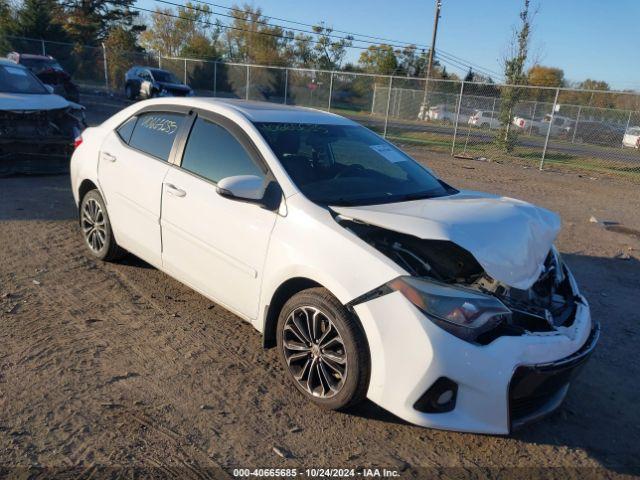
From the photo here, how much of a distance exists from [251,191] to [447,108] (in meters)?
21.1

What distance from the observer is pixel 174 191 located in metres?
3.91

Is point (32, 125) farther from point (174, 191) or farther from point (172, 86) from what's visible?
point (172, 86)

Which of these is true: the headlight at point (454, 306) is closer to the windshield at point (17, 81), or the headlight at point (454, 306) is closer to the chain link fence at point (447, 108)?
the windshield at point (17, 81)

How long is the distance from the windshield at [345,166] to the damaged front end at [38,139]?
562cm

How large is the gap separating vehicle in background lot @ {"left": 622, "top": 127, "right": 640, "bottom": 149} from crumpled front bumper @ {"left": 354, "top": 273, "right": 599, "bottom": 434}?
60.0 ft

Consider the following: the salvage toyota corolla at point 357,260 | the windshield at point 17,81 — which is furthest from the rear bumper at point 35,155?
the salvage toyota corolla at point 357,260

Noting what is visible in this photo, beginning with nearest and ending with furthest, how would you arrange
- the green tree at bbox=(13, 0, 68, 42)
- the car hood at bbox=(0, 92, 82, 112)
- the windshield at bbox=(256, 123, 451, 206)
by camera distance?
the windshield at bbox=(256, 123, 451, 206) < the car hood at bbox=(0, 92, 82, 112) < the green tree at bbox=(13, 0, 68, 42)

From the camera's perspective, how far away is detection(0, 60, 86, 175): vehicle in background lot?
7.57 meters

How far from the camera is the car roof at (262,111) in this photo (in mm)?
3906

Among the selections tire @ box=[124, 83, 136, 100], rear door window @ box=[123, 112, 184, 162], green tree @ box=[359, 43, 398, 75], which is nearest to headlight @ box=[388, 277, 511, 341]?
rear door window @ box=[123, 112, 184, 162]

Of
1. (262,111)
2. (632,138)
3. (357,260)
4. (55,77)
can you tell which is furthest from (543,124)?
(357,260)

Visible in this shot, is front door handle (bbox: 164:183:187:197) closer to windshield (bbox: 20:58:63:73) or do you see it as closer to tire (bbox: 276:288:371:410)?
tire (bbox: 276:288:371:410)

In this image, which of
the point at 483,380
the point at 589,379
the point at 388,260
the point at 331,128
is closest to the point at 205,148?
the point at 331,128

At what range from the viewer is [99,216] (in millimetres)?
4914
